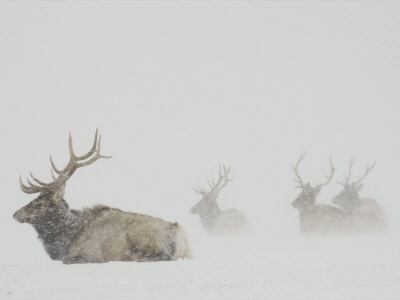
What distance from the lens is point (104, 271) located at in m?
5.17

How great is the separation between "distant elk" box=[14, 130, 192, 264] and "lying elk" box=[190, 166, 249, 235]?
8.79 meters

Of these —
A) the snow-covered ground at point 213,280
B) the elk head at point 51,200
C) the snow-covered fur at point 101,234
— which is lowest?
the snow-covered ground at point 213,280

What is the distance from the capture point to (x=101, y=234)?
656 cm

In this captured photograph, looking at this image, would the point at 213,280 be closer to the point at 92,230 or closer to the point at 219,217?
the point at 92,230

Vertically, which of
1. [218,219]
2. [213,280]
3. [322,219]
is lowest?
[213,280]

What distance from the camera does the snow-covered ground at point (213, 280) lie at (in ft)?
12.8

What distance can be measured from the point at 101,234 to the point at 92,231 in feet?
0.76

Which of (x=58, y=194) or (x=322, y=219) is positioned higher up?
(x=58, y=194)

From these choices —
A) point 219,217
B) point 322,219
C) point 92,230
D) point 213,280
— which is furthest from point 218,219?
point 213,280

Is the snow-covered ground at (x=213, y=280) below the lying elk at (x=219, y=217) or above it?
below

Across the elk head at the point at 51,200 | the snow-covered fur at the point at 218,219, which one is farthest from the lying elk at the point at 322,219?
the elk head at the point at 51,200

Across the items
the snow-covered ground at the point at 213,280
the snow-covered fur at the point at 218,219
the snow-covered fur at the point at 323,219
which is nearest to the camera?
the snow-covered ground at the point at 213,280

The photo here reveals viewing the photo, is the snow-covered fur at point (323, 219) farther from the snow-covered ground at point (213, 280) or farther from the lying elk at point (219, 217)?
the snow-covered ground at point (213, 280)

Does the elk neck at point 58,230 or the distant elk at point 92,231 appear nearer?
the distant elk at point 92,231
